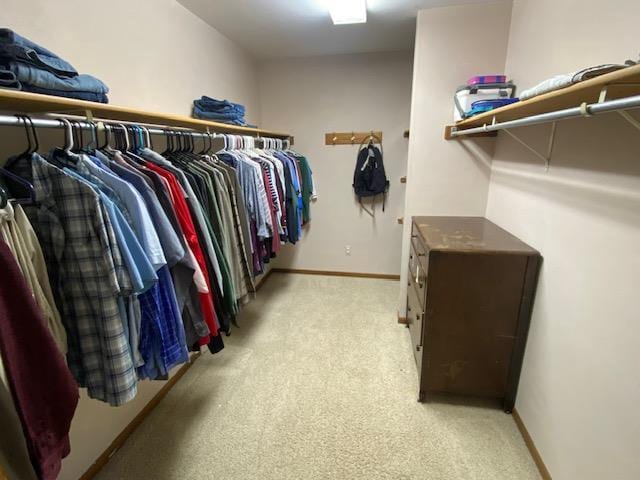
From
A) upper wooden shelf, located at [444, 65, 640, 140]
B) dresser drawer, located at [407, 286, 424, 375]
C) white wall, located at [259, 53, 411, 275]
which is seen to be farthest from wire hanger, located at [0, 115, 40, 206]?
white wall, located at [259, 53, 411, 275]

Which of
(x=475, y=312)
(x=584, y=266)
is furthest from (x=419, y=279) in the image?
(x=584, y=266)

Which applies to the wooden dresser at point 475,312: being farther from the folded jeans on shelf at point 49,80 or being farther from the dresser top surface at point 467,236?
the folded jeans on shelf at point 49,80

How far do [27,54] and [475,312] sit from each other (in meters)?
2.10

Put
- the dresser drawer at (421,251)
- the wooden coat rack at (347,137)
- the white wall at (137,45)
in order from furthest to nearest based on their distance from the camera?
1. the wooden coat rack at (347,137)
2. the dresser drawer at (421,251)
3. the white wall at (137,45)

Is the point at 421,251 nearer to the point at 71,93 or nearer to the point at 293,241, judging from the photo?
the point at 293,241

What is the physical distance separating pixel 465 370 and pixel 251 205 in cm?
161

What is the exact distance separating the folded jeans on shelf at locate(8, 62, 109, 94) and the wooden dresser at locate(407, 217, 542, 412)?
1.63 meters

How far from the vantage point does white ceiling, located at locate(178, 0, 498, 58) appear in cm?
201

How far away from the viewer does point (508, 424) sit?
1661 mm

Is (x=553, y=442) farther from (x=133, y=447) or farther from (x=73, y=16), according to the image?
(x=73, y=16)

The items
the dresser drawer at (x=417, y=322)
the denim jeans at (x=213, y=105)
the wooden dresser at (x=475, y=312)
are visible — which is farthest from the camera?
the denim jeans at (x=213, y=105)

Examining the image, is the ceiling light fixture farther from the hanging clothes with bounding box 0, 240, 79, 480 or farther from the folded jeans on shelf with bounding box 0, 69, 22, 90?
the hanging clothes with bounding box 0, 240, 79, 480

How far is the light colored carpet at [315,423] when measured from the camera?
1.45 metres

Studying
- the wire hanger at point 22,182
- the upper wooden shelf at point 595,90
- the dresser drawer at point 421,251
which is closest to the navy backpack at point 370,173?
the dresser drawer at point 421,251
